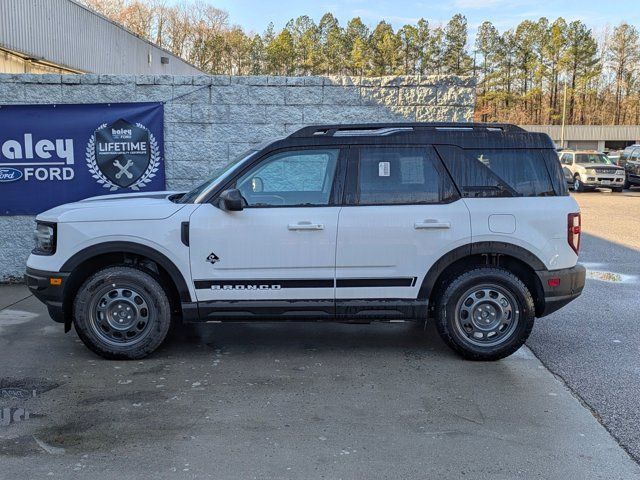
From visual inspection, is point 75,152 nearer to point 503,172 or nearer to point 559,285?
point 503,172

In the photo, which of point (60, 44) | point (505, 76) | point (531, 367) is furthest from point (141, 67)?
point (505, 76)

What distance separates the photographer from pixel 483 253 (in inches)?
206

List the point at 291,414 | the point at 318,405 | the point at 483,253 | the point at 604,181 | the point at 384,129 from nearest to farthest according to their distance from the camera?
the point at 291,414 → the point at 318,405 → the point at 483,253 → the point at 384,129 → the point at 604,181

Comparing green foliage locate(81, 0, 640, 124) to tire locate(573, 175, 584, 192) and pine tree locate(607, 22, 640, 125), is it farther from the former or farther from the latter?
tire locate(573, 175, 584, 192)

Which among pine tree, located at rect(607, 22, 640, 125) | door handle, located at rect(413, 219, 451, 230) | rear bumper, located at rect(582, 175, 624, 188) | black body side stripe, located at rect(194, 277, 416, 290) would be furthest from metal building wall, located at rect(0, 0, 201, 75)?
pine tree, located at rect(607, 22, 640, 125)

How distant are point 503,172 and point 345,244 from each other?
1.49 meters

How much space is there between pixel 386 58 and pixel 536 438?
78717 millimetres

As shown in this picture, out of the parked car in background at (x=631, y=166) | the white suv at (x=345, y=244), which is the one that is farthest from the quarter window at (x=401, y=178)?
the parked car in background at (x=631, y=166)

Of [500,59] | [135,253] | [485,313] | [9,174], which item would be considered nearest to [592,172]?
[485,313]

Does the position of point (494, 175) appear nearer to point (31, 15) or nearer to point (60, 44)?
point (31, 15)

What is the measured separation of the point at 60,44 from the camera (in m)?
14.0

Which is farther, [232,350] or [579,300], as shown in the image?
[579,300]

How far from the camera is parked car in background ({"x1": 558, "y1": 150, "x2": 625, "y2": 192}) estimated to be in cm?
2608

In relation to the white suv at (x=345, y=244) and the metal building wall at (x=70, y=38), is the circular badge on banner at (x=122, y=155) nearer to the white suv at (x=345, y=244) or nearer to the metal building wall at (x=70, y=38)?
the white suv at (x=345, y=244)
